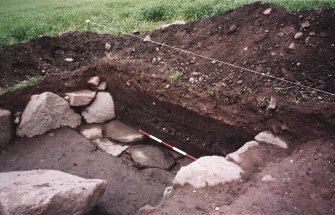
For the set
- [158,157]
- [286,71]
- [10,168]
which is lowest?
[158,157]

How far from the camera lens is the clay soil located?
347 centimetres

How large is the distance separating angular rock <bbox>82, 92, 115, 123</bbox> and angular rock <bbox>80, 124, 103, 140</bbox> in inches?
3.6

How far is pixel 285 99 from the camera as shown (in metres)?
4.31

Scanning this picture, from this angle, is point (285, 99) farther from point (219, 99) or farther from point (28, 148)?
point (28, 148)

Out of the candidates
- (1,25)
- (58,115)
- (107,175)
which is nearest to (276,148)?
(107,175)

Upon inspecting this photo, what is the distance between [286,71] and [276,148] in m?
1.22

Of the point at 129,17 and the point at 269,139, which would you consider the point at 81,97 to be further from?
the point at 129,17

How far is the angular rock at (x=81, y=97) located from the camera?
5920 mm

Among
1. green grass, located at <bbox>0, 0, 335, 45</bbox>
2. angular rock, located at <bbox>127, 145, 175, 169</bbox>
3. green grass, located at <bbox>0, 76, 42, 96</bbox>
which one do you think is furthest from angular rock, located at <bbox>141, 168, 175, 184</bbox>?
green grass, located at <bbox>0, 0, 335, 45</bbox>

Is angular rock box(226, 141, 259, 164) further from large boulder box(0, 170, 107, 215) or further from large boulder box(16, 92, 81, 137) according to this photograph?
large boulder box(16, 92, 81, 137)

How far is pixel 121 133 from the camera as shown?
6.03m

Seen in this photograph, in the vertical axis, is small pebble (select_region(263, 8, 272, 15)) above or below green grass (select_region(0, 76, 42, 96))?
above

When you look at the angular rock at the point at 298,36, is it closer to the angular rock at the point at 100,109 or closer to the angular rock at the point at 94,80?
the angular rock at the point at 100,109

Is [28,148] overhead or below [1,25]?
below
